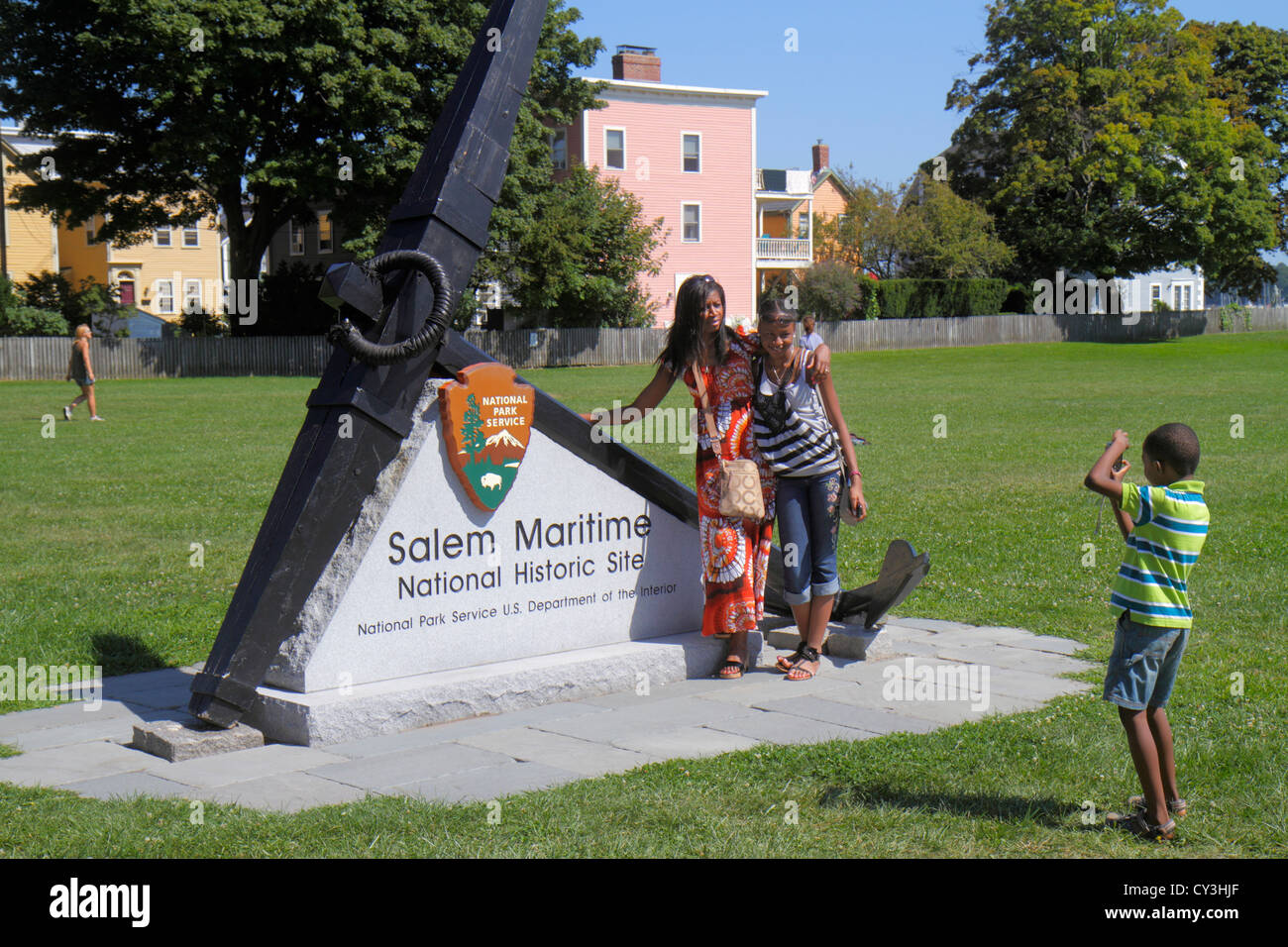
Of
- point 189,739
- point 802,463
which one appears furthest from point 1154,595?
point 189,739

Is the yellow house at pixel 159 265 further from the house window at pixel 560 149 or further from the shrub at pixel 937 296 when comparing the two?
the shrub at pixel 937 296

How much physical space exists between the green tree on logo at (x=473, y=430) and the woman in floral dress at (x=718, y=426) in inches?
32.4

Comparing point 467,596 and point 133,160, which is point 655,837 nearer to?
point 467,596

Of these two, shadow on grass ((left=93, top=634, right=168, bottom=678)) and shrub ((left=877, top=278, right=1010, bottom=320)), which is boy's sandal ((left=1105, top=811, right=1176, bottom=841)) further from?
shrub ((left=877, top=278, right=1010, bottom=320))

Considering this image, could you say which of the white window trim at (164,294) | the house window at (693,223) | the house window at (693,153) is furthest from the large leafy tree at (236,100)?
the white window trim at (164,294)

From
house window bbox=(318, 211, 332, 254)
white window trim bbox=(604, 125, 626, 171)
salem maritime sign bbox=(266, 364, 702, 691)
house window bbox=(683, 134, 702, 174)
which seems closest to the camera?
salem maritime sign bbox=(266, 364, 702, 691)

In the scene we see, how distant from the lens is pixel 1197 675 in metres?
6.79

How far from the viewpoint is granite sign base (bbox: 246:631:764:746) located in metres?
5.85

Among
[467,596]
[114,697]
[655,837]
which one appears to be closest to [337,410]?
[467,596]

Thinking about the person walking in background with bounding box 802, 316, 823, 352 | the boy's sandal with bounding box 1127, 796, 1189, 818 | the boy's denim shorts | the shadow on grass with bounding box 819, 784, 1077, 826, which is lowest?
the shadow on grass with bounding box 819, 784, 1077, 826

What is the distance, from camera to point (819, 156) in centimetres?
8112

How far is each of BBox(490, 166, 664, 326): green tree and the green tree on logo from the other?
3876 cm

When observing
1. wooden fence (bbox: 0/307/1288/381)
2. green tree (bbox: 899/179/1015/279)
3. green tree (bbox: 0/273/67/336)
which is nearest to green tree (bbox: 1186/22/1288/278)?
wooden fence (bbox: 0/307/1288/381)

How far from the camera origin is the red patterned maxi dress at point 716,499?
700 centimetres
